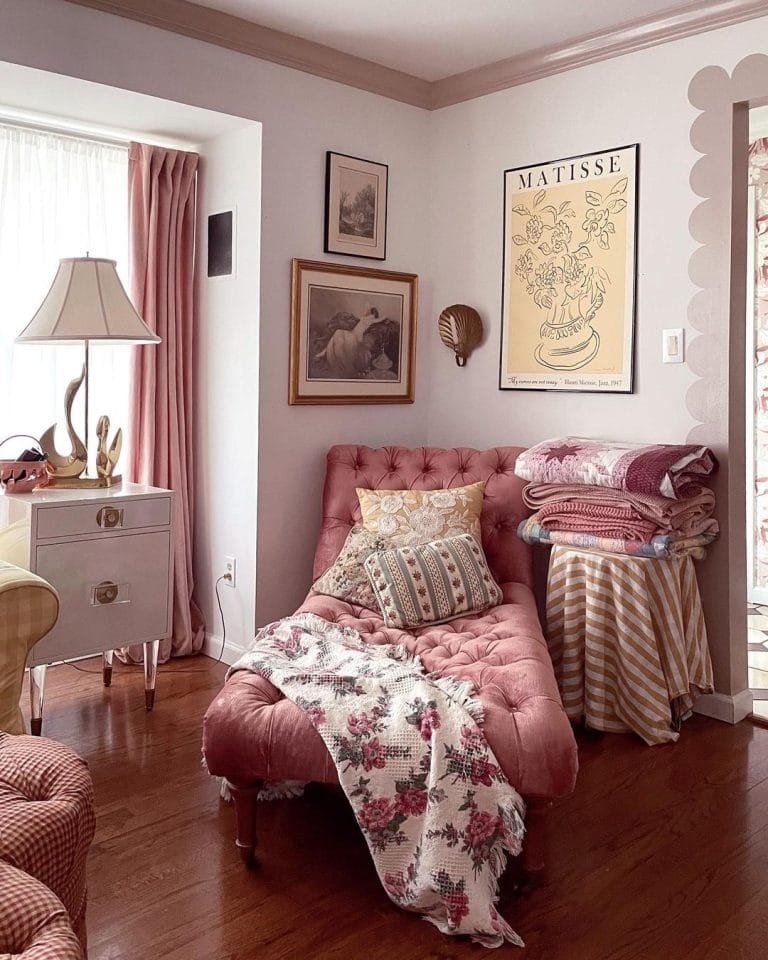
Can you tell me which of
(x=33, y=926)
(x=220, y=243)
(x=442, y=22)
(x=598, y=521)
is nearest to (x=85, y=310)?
(x=220, y=243)

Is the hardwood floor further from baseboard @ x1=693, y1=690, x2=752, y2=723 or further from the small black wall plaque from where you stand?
the small black wall plaque

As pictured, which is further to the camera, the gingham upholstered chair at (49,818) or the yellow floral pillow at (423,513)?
the yellow floral pillow at (423,513)

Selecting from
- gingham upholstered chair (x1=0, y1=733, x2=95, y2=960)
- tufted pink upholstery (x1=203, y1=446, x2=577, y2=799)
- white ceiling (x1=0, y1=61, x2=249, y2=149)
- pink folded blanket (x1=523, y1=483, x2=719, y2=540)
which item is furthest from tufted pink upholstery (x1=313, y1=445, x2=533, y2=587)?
Result: gingham upholstered chair (x1=0, y1=733, x2=95, y2=960)

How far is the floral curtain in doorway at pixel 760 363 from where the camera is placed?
15.3 ft

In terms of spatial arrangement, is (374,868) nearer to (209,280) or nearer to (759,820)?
(759,820)

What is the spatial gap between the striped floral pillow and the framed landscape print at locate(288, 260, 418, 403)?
96 cm

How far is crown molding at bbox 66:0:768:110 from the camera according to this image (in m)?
3.01

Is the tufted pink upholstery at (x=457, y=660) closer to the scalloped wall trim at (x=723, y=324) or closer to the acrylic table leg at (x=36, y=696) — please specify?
the scalloped wall trim at (x=723, y=324)

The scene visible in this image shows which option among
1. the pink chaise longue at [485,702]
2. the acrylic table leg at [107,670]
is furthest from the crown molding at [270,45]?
the acrylic table leg at [107,670]

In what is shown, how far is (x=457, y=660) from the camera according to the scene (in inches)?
99.0

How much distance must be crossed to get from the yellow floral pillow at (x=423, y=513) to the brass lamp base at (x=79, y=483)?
0.91 metres

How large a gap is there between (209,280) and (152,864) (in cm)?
230

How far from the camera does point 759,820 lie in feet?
7.98

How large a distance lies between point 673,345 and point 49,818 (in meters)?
2.56
